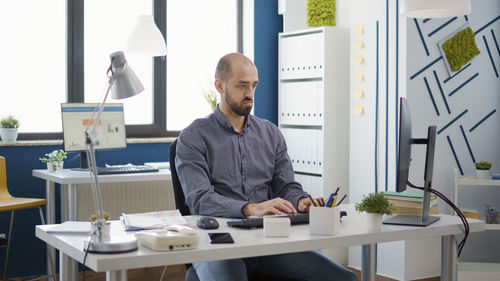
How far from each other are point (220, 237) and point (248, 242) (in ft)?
0.27

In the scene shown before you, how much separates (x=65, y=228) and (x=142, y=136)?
2.95m

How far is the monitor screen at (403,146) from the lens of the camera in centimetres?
229

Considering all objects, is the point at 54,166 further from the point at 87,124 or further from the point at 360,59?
the point at 360,59

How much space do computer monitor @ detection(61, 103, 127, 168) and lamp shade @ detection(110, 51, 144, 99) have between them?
226cm

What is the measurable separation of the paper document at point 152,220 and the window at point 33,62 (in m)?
2.60

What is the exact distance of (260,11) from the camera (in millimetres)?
5336

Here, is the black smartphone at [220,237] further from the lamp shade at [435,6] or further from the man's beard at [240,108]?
the lamp shade at [435,6]

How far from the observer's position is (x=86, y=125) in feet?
14.1

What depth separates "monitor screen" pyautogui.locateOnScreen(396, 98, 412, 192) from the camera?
2295mm

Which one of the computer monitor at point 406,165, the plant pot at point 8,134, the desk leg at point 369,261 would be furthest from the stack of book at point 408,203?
the plant pot at point 8,134

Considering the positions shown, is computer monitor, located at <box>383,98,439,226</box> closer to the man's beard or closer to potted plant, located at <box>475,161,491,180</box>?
the man's beard

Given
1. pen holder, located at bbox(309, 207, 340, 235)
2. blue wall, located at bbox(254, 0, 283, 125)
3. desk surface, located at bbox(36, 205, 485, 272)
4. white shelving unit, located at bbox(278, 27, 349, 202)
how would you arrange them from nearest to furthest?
desk surface, located at bbox(36, 205, 485, 272)
pen holder, located at bbox(309, 207, 340, 235)
white shelving unit, located at bbox(278, 27, 349, 202)
blue wall, located at bbox(254, 0, 283, 125)

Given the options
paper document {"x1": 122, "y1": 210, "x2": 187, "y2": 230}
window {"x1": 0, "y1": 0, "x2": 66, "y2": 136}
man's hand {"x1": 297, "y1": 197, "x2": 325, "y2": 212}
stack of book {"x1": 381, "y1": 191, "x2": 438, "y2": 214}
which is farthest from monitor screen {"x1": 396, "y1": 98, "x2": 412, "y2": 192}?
window {"x1": 0, "y1": 0, "x2": 66, "y2": 136}

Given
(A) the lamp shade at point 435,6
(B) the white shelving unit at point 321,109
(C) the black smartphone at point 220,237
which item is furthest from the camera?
(B) the white shelving unit at point 321,109
